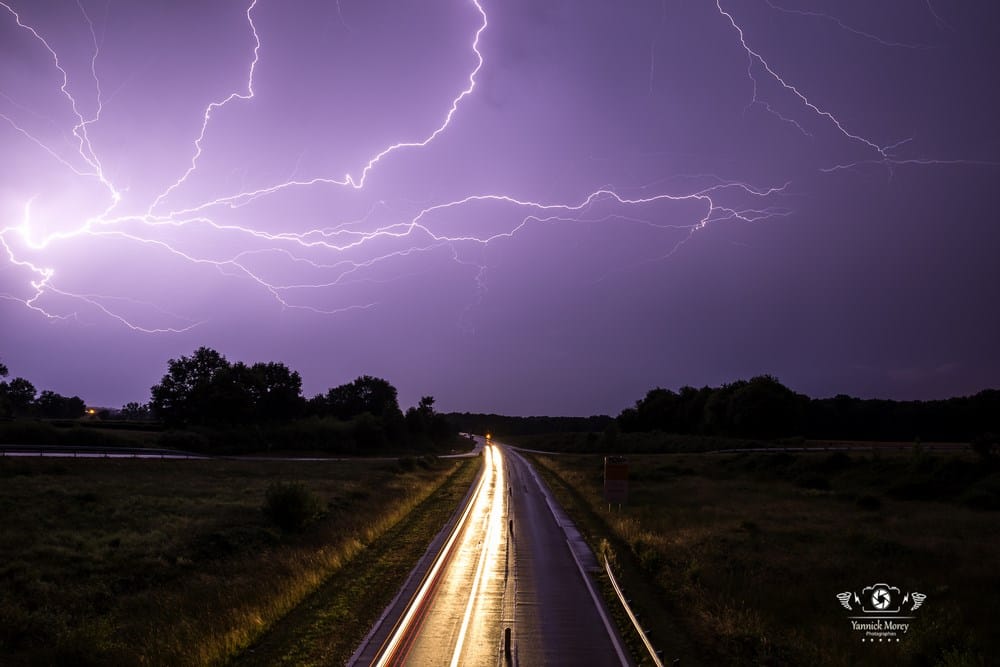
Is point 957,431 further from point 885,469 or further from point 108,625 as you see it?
point 108,625

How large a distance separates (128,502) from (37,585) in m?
14.7

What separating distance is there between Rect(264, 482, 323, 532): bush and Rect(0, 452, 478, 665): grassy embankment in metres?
0.46

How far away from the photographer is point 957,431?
327 feet

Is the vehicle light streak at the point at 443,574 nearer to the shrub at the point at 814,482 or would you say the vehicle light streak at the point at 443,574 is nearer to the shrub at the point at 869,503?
the shrub at the point at 869,503

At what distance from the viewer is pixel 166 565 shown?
A: 60.6ft

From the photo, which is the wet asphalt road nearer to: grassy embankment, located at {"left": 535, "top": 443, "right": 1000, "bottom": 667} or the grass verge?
the grass verge

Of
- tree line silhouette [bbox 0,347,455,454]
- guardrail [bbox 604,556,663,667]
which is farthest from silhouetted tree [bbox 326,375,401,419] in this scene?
guardrail [bbox 604,556,663,667]

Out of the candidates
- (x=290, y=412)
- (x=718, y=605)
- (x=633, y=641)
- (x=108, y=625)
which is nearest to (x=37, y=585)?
(x=108, y=625)

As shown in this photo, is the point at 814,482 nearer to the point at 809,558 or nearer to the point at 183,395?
the point at 809,558

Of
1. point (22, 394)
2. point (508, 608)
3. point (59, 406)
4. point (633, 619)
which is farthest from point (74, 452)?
point (59, 406)

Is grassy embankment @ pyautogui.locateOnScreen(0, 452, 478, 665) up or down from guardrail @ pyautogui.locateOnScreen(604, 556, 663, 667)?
down

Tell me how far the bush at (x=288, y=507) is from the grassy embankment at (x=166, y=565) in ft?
1.51

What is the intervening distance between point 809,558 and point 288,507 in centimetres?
1973

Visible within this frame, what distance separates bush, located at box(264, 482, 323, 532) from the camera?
25.7 metres
